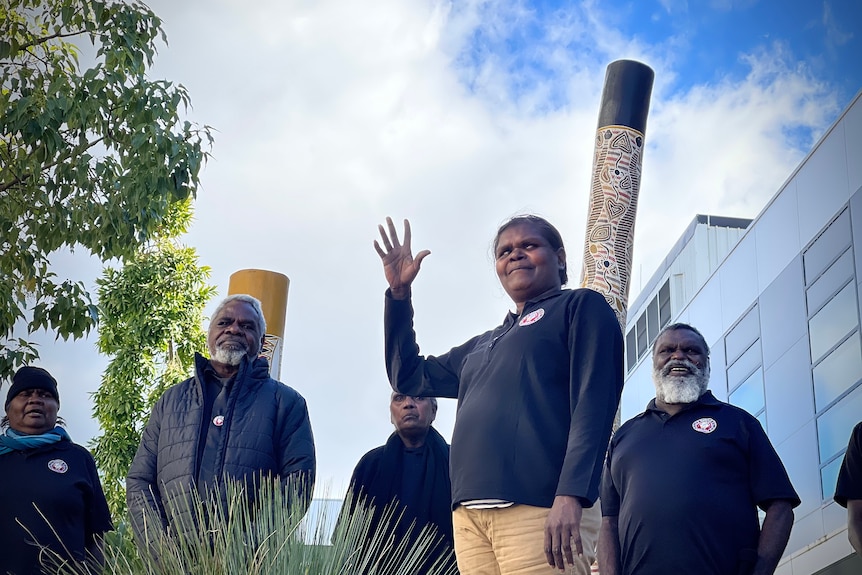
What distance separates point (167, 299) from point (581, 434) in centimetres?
1475

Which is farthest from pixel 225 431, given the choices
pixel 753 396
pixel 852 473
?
pixel 753 396

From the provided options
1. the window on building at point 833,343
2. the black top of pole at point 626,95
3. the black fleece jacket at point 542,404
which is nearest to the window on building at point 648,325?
the window on building at point 833,343

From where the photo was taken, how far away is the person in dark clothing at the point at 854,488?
14.3 ft

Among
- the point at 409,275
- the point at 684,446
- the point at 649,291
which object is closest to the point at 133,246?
the point at 409,275

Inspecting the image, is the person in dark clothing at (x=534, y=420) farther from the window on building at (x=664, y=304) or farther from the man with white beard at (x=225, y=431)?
the window on building at (x=664, y=304)

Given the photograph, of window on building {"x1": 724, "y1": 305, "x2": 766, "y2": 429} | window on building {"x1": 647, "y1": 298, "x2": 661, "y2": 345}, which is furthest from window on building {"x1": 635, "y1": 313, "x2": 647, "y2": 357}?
window on building {"x1": 724, "y1": 305, "x2": 766, "y2": 429}

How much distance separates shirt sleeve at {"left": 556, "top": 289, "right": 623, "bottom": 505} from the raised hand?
61 cm

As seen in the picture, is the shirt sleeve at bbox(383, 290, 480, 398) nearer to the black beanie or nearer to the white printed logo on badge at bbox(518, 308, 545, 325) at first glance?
the white printed logo on badge at bbox(518, 308, 545, 325)

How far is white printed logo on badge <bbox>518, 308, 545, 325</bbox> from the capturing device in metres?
3.62

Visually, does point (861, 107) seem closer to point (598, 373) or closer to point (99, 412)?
point (99, 412)

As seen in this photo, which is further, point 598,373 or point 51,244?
point 51,244

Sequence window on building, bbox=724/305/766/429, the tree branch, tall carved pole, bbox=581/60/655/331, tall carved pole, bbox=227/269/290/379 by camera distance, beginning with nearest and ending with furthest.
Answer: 1. the tree branch
2. tall carved pole, bbox=581/60/655/331
3. tall carved pole, bbox=227/269/290/379
4. window on building, bbox=724/305/766/429

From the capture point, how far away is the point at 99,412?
16.8 metres

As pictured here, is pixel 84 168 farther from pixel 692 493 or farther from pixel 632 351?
pixel 632 351
